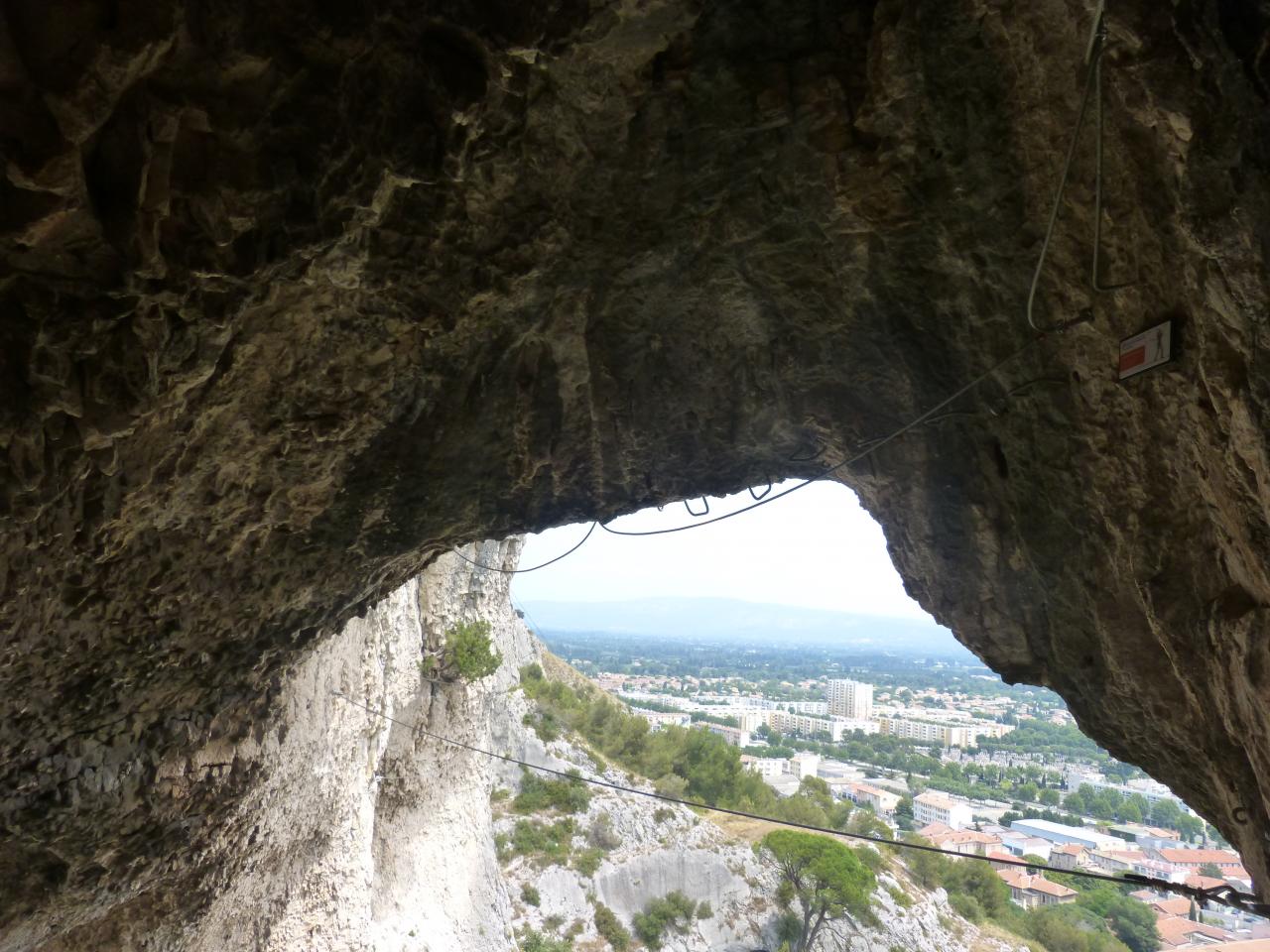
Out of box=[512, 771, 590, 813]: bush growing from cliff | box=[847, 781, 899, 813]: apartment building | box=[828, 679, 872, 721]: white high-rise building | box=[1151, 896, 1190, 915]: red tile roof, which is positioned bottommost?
box=[1151, 896, 1190, 915]: red tile roof

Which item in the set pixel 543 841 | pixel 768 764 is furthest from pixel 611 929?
pixel 768 764

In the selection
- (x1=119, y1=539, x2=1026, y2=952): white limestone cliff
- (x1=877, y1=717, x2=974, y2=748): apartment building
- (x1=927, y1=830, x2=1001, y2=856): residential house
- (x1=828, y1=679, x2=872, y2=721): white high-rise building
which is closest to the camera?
(x1=119, y1=539, x2=1026, y2=952): white limestone cliff

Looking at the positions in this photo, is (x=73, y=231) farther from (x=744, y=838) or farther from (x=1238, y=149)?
(x=744, y=838)

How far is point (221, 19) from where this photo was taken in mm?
2609

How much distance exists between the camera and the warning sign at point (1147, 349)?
287 cm

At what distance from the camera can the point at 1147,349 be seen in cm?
298

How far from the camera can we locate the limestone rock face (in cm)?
267

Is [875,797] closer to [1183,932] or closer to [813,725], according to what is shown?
[813,725]

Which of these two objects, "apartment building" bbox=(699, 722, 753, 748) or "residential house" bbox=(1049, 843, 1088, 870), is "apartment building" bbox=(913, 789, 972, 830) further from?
"apartment building" bbox=(699, 722, 753, 748)

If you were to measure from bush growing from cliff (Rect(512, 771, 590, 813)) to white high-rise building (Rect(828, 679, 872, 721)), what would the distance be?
40035mm

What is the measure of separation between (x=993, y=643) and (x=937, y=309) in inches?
101

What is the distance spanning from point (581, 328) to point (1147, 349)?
2809mm

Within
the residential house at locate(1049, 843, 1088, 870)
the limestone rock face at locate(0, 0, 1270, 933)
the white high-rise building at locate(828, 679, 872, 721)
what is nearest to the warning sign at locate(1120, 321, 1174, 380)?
the limestone rock face at locate(0, 0, 1270, 933)

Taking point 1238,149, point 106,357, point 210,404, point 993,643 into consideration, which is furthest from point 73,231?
point 993,643
